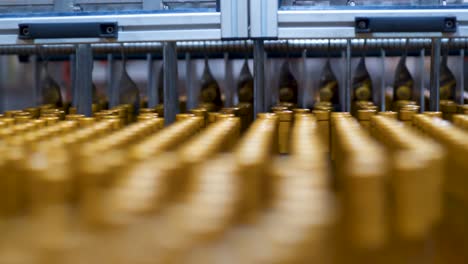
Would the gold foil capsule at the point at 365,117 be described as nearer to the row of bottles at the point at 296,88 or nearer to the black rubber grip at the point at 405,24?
the black rubber grip at the point at 405,24

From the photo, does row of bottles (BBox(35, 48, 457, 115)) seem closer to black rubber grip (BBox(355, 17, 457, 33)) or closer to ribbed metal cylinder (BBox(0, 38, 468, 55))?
ribbed metal cylinder (BBox(0, 38, 468, 55))

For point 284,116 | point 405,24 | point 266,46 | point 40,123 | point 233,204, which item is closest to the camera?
point 233,204

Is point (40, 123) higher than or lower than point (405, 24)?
lower

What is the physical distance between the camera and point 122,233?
0.41 metres

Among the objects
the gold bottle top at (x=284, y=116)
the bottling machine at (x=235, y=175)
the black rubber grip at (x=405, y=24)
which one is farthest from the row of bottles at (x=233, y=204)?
the black rubber grip at (x=405, y=24)

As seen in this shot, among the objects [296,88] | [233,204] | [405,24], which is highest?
[405,24]

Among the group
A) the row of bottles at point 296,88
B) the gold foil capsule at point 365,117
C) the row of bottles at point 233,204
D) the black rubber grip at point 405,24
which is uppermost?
the black rubber grip at point 405,24

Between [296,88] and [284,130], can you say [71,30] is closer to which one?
[284,130]

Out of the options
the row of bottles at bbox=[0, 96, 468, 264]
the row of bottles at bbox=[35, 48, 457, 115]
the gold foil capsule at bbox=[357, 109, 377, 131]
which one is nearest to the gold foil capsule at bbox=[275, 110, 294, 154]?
the gold foil capsule at bbox=[357, 109, 377, 131]

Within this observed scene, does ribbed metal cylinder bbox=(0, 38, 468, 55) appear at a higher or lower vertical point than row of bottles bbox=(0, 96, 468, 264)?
higher

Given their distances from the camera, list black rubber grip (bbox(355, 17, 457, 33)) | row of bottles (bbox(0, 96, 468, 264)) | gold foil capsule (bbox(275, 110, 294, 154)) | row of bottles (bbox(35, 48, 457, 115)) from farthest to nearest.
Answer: row of bottles (bbox(35, 48, 457, 115)), black rubber grip (bbox(355, 17, 457, 33)), gold foil capsule (bbox(275, 110, 294, 154)), row of bottles (bbox(0, 96, 468, 264))

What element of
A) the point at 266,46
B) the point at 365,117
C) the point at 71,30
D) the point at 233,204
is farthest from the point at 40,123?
the point at 266,46

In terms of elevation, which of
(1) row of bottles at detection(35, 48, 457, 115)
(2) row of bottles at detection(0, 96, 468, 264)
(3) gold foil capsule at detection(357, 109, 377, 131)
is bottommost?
(2) row of bottles at detection(0, 96, 468, 264)

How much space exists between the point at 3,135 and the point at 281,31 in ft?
2.33
